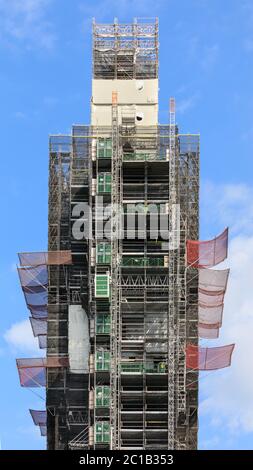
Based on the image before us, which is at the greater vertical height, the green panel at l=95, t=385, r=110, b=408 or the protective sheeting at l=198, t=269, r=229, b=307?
the protective sheeting at l=198, t=269, r=229, b=307

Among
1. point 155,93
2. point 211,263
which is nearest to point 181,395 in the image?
point 211,263

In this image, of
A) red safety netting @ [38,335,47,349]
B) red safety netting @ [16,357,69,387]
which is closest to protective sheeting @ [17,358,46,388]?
red safety netting @ [16,357,69,387]

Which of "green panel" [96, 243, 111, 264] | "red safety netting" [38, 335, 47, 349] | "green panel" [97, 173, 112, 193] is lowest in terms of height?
"red safety netting" [38, 335, 47, 349]

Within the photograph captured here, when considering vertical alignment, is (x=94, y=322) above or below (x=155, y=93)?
below

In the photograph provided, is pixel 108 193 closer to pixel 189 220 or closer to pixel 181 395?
pixel 189 220

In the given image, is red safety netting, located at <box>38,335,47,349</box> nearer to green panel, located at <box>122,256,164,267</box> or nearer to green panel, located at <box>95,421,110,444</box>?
green panel, located at <box>122,256,164,267</box>

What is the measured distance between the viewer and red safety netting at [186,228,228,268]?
168500mm

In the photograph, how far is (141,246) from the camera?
16538 cm

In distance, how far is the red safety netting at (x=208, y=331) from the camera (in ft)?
557

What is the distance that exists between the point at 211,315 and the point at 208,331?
200 centimetres

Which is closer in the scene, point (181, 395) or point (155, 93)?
point (181, 395)

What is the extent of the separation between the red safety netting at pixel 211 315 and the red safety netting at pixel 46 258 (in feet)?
56.6

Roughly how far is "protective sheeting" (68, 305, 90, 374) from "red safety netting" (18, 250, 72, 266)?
613 centimetres

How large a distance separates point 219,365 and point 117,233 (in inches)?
777
